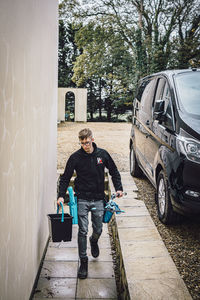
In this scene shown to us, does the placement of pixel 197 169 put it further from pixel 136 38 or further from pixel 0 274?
pixel 136 38

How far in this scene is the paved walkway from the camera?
255 centimetres

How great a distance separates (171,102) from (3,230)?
301 centimetres

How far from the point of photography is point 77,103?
22.8m

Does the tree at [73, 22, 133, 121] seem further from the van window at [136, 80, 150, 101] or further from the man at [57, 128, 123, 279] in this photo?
the man at [57, 128, 123, 279]

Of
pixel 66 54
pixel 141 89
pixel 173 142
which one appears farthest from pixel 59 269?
pixel 66 54

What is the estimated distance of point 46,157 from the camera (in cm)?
363

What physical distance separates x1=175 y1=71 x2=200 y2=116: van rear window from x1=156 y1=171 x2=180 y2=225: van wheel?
38.9 inches

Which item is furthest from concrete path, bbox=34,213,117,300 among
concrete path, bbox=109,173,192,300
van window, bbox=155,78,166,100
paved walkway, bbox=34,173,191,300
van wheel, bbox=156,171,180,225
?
van window, bbox=155,78,166,100

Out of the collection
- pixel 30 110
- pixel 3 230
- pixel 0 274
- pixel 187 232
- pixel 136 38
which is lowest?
pixel 187 232

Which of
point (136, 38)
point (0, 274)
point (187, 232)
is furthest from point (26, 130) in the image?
point (136, 38)

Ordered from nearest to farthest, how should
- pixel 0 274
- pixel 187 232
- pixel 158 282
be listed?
pixel 0 274 < pixel 158 282 < pixel 187 232

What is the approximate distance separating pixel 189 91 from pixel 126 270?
8.70 feet

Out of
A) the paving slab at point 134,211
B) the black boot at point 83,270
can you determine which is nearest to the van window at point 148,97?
the paving slab at point 134,211

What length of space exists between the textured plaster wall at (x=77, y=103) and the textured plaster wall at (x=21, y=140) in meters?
19.2
